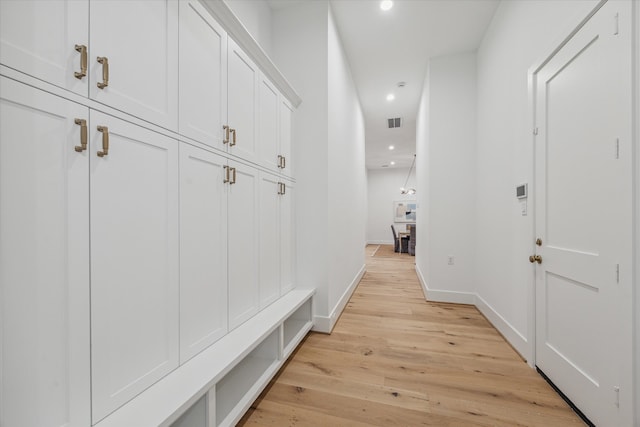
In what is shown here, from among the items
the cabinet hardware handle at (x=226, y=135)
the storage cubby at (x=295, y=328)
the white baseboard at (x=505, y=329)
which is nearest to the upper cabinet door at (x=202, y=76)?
the cabinet hardware handle at (x=226, y=135)

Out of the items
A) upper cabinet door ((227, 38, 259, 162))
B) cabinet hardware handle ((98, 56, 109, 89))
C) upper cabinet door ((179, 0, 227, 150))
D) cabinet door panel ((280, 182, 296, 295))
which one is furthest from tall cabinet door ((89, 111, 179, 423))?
cabinet door panel ((280, 182, 296, 295))

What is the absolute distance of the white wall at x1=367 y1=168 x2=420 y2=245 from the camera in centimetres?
1075

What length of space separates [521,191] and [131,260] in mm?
2659

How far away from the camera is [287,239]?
2406 mm

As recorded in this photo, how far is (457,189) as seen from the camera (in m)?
3.44

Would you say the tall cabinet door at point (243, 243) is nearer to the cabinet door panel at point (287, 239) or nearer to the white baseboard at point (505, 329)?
the cabinet door panel at point (287, 239)

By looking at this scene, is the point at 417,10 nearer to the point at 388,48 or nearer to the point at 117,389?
the point at 388,48

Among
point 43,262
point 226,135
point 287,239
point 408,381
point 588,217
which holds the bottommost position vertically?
point 408,381

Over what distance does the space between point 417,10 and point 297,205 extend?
7.85 ft

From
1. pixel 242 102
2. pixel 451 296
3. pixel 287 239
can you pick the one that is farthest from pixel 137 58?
pixel 451 296

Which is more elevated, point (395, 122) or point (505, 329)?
point (395, 122)

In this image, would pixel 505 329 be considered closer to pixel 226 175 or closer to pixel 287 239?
pixel 287 239

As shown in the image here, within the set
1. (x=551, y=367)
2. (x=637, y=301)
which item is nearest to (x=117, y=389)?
(x=637, y=301)

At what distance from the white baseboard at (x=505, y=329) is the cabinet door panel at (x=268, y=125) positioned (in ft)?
8.04
